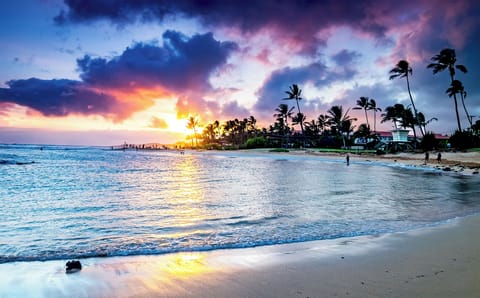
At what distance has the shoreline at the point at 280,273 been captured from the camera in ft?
12.8

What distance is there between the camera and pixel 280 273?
4.55 meters

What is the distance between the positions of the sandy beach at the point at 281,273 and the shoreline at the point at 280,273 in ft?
0.04

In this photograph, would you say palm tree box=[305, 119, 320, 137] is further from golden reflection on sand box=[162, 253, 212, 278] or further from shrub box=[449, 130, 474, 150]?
golden reflection on sand box=[162, 253, 212, 278]

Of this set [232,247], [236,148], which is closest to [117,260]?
[232,247]

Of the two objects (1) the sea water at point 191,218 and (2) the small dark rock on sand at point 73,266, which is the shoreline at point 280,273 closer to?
(2) the small dark rock on sand at point 73,266

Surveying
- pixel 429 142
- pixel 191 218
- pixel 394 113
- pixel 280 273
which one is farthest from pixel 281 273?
pixel 394 113

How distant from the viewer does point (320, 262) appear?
5.07 m

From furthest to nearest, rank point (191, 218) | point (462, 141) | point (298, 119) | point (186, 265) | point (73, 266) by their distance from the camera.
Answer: point (298, 119) < point (462, 141) < point (191, 218) < point (186, 265) < point (73, 266)

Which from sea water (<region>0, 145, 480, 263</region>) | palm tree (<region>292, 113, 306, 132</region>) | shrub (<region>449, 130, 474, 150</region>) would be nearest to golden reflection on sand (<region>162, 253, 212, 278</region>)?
sea water (<region>0, 145, 480, 263</region>)

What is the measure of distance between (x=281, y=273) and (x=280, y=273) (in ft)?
0.05

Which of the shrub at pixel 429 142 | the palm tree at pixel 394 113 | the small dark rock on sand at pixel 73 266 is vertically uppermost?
the palm tree at pixel 394 113

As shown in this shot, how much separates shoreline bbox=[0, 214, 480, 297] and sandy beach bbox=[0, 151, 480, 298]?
1 centimetres

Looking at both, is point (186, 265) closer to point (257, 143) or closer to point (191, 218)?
point (191, 218)

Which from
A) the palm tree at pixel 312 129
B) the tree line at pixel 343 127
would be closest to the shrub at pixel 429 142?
the tree line at pixel 343 127
